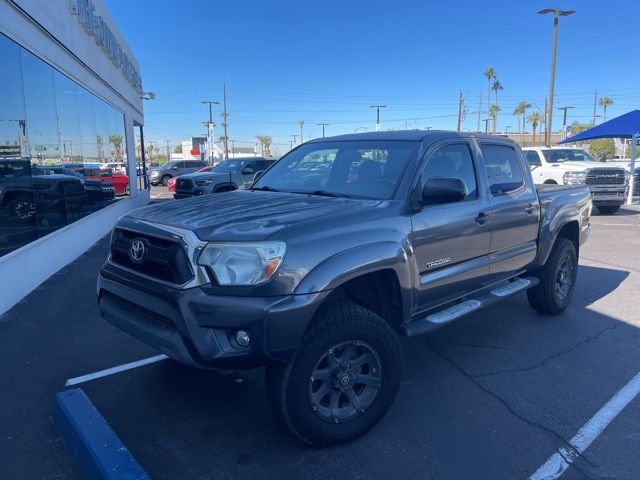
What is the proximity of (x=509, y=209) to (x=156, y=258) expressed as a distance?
317 cm

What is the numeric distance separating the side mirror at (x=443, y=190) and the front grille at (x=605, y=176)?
41.8ft

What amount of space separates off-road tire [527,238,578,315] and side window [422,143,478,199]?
5.63 feet

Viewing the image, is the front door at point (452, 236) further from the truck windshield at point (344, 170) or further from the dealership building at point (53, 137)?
the dealership building at point (53, 137)

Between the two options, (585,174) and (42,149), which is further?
(585,174)

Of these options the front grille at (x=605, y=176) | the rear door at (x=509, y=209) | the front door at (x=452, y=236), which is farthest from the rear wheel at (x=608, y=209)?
the front door at (x=452, y=236)

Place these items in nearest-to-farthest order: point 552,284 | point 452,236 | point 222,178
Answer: point 452,236
point 552,284
point 222,178

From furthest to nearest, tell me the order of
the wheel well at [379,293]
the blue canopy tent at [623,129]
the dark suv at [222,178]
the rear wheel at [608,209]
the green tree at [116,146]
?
the blue canopy tent at [623,129]
the rear wheel at [608,209]
the dark suv at [222,178]
the green tree at [116,146]
the wheel well at [379,293]

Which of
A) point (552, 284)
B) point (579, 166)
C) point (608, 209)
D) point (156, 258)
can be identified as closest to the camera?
point (156, 258)

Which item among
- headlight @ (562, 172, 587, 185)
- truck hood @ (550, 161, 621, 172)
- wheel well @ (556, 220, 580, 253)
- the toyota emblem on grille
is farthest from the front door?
truck hood @ (550, 161, 621, 172)

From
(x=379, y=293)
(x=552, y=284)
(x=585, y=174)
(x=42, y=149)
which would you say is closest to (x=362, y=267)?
(x=379, y=293)

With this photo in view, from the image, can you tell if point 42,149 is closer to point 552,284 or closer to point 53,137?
point 53,137

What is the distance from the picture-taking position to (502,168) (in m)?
4.82

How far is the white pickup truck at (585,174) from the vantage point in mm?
14367

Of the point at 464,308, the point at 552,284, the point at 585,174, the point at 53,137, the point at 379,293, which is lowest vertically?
the point at 552,284
